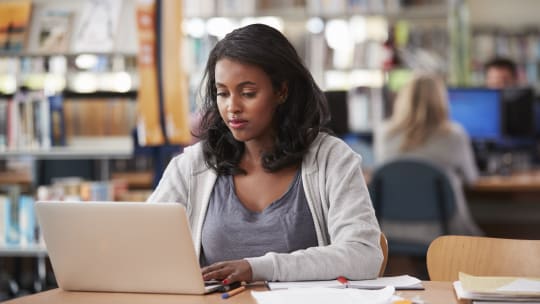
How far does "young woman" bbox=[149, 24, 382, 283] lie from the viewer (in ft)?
6.61

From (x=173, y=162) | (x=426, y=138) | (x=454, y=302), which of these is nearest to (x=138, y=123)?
(x=426, y=138)

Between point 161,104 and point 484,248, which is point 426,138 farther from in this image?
point 484,248

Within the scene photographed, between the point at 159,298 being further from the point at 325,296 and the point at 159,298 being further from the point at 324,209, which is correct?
the point at 324,209

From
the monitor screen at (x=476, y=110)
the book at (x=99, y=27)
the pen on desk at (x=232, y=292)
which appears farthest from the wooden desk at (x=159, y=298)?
the monitor screen at (x=476, y=110)

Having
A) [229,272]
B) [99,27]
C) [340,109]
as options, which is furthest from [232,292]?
[340,109]

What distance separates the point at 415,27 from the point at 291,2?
88 centimetres

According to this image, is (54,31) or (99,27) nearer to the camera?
(99,27)

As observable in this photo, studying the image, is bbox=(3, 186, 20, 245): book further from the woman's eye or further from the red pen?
the red pen

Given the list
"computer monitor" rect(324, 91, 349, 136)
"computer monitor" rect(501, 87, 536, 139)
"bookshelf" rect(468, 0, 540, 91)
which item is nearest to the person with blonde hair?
"computer monitor" rect(324, 91, 349, 136)

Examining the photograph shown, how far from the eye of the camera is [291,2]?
21.7 feet

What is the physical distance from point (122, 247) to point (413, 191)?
2855mm

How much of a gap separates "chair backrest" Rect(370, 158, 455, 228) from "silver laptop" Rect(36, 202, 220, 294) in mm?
2715

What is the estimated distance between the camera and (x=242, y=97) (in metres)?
2.03

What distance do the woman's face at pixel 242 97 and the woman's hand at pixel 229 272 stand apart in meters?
0.37
